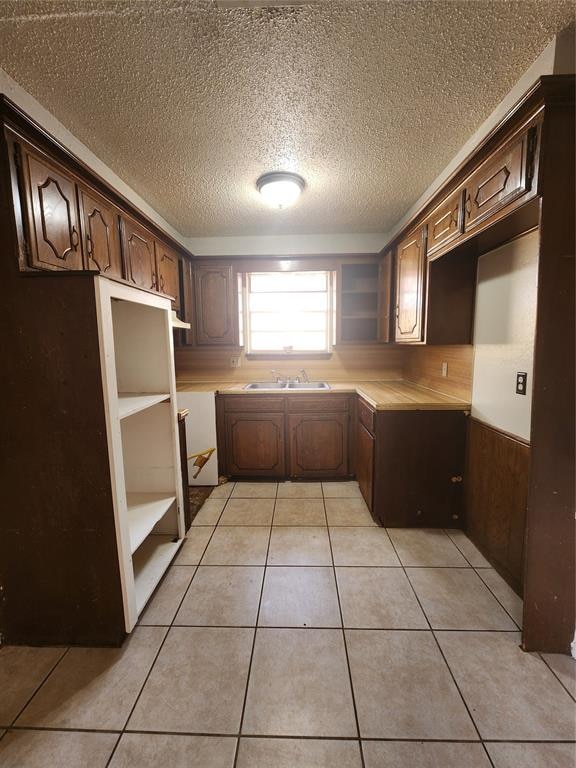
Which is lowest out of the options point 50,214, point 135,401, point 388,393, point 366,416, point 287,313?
point 366,416

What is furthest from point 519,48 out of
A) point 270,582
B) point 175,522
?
point 175,522

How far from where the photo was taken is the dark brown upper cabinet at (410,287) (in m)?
2.26

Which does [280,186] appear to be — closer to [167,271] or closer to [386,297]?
[167,271]

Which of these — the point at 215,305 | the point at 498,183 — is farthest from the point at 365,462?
the point at 215,305

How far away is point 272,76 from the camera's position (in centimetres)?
136

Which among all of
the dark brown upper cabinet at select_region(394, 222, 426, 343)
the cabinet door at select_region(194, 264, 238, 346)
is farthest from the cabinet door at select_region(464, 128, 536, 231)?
the cabinet door at select_region(194, 264, 238, 346)

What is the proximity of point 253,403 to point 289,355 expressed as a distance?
2.59 feet

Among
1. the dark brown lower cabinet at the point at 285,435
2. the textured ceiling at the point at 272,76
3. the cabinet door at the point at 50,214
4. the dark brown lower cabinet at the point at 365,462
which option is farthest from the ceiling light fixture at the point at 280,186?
the dark brown lower cabinet at the point at 365,462

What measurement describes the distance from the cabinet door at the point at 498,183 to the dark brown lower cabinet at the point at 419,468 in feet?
3.97

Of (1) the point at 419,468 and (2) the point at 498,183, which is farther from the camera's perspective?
(1) the point at 419,468

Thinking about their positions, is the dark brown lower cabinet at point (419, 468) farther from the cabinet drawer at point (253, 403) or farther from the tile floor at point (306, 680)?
the cabinet drawer at point (253, 403)

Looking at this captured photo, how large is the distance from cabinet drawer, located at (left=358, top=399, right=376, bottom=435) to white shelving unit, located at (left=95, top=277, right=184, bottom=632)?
1367 mm

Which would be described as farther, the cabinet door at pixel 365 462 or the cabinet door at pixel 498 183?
the cabinet door at pixel 365 462

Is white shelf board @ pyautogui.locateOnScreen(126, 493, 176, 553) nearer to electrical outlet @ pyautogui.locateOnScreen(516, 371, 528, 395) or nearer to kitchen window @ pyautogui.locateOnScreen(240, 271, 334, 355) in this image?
kitchen window @ pyautogui.locateOnScreen(240, 271, 334, 355)
